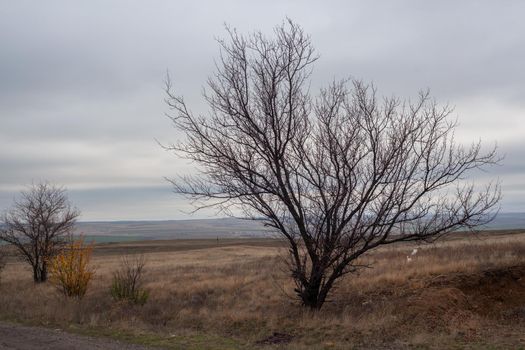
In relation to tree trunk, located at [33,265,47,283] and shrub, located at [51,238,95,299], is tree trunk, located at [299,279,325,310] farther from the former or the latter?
tree trunk, located at [33,265,47,283]

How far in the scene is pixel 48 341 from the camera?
11750 mm

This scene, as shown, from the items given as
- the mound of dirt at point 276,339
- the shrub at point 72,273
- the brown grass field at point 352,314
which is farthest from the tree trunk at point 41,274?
the mound of dirt at point 276,339

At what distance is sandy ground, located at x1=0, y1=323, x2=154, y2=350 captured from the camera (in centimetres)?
1093

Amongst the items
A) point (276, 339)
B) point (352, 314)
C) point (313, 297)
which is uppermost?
point (313, 297)

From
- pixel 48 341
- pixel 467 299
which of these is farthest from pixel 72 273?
pixel 467 299

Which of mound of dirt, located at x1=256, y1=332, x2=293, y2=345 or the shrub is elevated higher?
the shrub

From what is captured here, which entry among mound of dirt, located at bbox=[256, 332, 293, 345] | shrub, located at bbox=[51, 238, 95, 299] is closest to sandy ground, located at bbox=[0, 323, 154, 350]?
mound of dirt, located at bbox=[256, 332, 293, 345]

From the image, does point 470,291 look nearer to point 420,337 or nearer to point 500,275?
point 500,275

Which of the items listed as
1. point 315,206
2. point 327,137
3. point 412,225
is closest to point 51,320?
Answer: point 315,206

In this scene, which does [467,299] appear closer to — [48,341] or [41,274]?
[48,341]

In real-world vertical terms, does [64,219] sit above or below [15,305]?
above

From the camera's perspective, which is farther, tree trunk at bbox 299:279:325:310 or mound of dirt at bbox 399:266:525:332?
tree trunk at bbox 299:279:325:310

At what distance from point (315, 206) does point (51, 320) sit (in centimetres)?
873

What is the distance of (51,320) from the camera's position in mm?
16203
